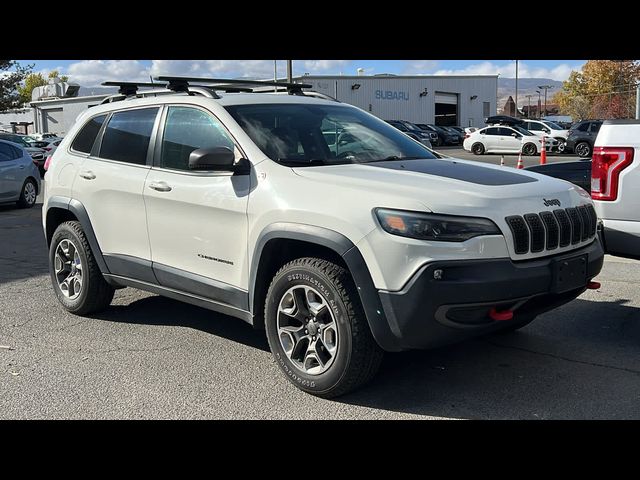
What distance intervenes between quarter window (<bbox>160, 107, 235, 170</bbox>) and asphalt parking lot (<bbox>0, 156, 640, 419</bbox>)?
134 centimetres

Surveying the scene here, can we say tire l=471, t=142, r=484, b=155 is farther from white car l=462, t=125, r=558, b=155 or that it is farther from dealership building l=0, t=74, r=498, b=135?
dealership building l=0, t=74, r=498, b=135

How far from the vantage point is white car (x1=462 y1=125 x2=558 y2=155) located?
1247 inches

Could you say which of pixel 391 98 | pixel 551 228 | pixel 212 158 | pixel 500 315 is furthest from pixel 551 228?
pixel 391 98

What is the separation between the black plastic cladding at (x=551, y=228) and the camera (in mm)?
3830

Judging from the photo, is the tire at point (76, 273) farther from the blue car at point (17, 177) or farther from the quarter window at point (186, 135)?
the blue car at point (17, 177)

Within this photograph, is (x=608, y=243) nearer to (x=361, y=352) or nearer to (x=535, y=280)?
(x=535, y=280)

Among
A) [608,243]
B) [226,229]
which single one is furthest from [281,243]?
[608,243]

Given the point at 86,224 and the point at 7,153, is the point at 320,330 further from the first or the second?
the point at 7,153

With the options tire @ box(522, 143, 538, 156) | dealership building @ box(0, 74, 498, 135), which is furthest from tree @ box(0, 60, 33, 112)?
tire @ box(522, 143, 538, 156)

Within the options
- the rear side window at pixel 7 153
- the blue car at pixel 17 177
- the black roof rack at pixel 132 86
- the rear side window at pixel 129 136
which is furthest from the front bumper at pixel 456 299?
the rear side window at pixel 7 153

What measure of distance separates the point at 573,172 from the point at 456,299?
471 centimetres

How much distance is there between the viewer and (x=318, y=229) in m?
3.97

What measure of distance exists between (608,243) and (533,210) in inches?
49.6

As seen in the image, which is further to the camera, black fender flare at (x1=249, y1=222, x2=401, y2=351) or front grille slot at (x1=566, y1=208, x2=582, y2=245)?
front grille slot at (x1=566, y1=208, x2=582, y2=245)
